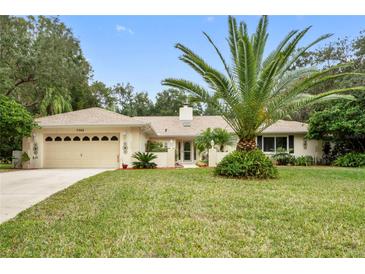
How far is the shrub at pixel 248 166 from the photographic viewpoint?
1030cm

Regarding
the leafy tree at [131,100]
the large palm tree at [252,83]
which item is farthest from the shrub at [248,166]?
the leafy tree at [131,100]

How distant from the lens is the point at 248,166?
10273mm

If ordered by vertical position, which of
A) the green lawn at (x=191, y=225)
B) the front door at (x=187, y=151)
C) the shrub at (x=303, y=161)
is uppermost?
the front door at (x=187, y=151)

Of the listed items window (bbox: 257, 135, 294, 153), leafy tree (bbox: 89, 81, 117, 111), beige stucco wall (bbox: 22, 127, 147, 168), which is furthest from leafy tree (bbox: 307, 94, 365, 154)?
leafy tree (bbox: 89, 81, 117, 111)

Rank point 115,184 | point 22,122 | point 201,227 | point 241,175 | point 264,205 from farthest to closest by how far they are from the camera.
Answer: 1. point 22,122
2. point 241,175
3. point 115,184
4. point 264,205
5. point 201,227

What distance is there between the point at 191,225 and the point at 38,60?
19.4 m

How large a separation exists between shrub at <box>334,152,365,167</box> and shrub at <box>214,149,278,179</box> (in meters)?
9.91

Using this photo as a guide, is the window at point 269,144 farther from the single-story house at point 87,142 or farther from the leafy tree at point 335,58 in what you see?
the single-story house at point 87,142

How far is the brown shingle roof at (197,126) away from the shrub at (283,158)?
179 centimetres

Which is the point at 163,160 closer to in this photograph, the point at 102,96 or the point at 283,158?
the point at 283,158
